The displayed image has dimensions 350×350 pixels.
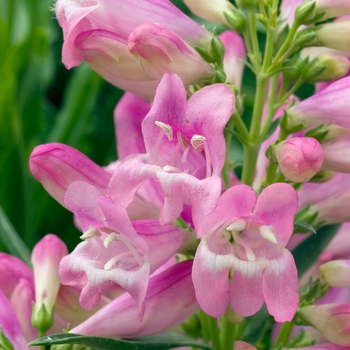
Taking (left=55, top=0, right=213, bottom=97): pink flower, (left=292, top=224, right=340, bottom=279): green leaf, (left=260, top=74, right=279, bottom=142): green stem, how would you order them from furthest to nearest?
(left=292, top=224, right=340, bottom=279): green leaf → (left=260, top=74, right=279, bottom=142): green stem → (left=55, top=0, right=213, bottom=97): pink flower

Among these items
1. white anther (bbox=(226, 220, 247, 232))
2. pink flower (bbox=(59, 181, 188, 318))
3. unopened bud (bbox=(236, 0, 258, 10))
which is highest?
unopened bud (bbox=(236, 0, 258, 10))

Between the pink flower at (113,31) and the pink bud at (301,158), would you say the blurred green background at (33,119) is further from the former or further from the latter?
the pink bud at (301,158)

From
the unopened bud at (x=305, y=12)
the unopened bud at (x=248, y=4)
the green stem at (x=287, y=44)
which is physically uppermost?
the unopened bud at (x=305, y=12)

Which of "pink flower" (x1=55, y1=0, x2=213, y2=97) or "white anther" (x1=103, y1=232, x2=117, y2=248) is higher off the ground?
"pink flower" (x1=55, y1=0, x2=213, y2=97)

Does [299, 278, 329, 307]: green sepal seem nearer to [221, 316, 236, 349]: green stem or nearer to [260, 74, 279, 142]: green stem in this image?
[221, 316, 236, 349]: green stem

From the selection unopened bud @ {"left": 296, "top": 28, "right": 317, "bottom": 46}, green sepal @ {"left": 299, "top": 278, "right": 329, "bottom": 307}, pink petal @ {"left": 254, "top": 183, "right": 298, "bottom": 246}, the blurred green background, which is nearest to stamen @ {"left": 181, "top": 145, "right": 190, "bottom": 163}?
pink petal @ {"left": 254, "top": 183, "right": 298, "bottom": 246}

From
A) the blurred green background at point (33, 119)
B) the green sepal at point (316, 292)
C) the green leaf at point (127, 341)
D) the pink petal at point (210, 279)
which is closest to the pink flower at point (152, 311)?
the green leaf at point (127, 341)
